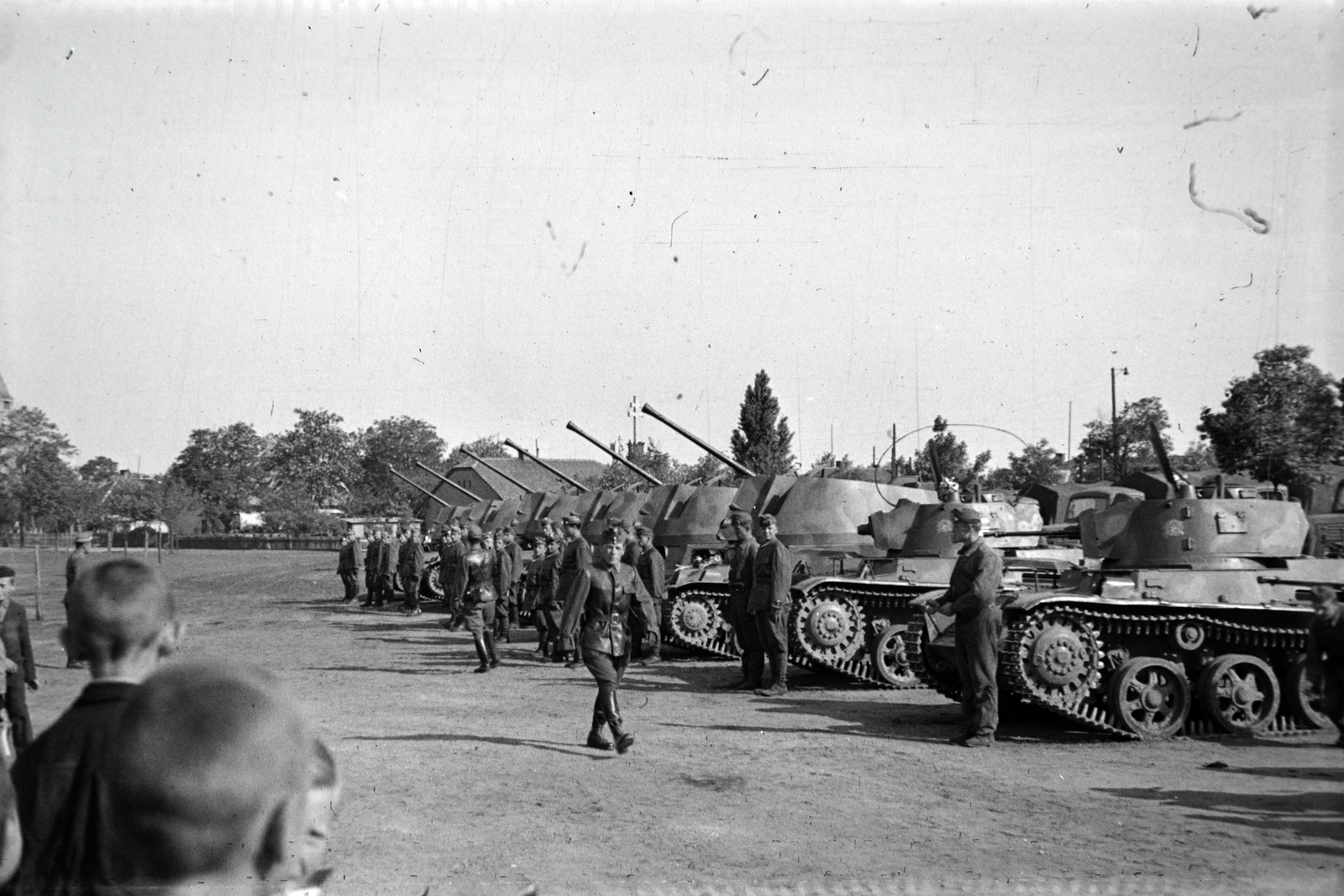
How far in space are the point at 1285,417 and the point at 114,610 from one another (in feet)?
75.0

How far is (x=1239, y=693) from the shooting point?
961 centimetres

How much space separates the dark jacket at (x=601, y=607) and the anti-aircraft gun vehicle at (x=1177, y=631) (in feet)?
10.1

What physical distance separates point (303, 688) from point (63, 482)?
6.69m

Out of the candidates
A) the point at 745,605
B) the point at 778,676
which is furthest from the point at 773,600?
the point at 778,676

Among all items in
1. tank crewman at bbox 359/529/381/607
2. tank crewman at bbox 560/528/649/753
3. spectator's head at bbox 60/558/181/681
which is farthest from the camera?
tank crewman at bbox 359/529/381/607

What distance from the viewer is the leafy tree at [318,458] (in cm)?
7819

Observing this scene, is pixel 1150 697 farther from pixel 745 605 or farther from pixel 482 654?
pixel 482 654

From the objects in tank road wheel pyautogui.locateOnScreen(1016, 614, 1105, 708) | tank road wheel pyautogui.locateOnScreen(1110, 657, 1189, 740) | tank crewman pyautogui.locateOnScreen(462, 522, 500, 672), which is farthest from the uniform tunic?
tank crewman pyautogui.locateOnScreen(462, 522, 500, 672)

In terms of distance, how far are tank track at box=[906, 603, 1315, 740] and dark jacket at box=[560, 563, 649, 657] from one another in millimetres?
3112

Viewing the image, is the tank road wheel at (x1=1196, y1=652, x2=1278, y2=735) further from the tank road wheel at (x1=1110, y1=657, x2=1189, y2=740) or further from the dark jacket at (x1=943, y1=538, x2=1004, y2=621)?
the dark jacket at (x1=943, y1=538, x2=1004, y2=621)

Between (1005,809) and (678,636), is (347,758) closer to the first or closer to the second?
(1005,809)

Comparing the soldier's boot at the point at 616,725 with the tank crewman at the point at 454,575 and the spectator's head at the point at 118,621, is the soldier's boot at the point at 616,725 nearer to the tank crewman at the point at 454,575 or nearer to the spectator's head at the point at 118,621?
the spectator's head at the point at 118,621

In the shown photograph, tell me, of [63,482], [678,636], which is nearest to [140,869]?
[678,636]

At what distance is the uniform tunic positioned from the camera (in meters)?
9.00
